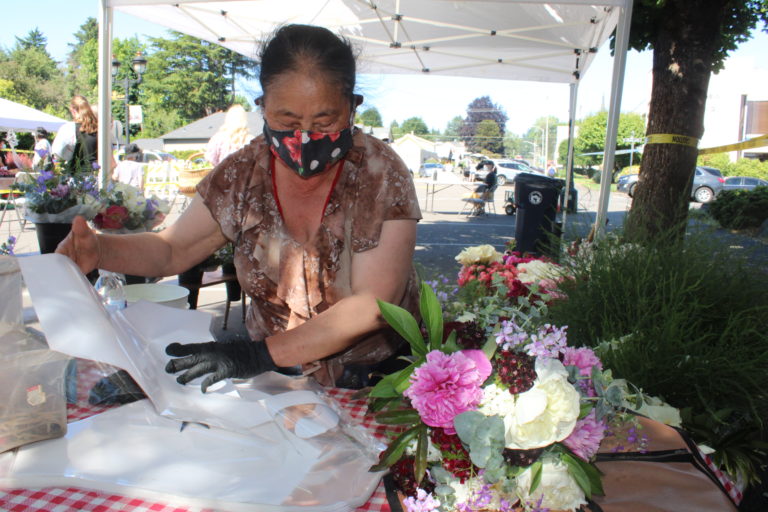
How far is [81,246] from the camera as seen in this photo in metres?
1.46

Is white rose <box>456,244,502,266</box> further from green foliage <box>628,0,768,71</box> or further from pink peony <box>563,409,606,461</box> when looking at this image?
pink peony <box>563,409,606,461</box>

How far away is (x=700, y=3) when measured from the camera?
A: 418 cm

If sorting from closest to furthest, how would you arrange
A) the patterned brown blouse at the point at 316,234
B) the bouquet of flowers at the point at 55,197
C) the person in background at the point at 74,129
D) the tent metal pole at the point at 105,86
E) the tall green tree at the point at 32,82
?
the patterned brown blouse at the point at 316,234
the bouquet of flowers at the point at 55,197
the tent metal pole at the point at 105,86
the person in background at the point at 74,129
the tall green tree at the point at 32,82

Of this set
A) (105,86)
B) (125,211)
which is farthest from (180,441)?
(105,86)

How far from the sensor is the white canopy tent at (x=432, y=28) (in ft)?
15.3

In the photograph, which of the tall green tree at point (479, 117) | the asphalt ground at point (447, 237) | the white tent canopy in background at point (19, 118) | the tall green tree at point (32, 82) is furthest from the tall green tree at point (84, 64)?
the tall green tree at point (479, 117)

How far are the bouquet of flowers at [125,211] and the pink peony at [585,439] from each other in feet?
9.27

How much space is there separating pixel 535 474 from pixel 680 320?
2.80 ft

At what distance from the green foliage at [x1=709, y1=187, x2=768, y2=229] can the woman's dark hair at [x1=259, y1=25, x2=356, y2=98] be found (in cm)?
1212

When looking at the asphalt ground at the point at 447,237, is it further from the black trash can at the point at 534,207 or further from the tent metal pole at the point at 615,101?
the black trash can at the point at 534,207

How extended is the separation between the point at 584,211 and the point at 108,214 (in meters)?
2.53

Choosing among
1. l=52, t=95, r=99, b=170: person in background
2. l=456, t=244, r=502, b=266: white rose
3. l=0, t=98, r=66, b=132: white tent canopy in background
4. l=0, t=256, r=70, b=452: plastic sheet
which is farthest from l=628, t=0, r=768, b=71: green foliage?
l=0, t=98, r=66, b=132: white tent canopy in background

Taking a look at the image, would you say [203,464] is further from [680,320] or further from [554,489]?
[680,320]

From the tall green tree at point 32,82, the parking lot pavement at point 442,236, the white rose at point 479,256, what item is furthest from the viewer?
the tall green tree at point 32,82
